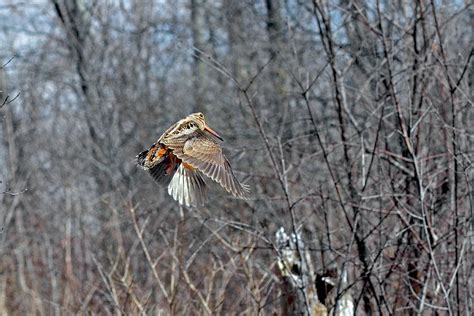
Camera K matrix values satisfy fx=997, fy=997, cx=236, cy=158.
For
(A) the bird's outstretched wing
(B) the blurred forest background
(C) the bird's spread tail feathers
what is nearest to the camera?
(A) the bird's outstretched wing

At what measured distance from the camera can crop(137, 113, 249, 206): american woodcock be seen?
5.19 meters

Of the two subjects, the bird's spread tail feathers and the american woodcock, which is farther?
the bird's spread tail feathers

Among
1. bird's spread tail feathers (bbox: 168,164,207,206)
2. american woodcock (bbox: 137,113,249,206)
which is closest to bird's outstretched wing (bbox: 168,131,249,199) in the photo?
american woodcock (bbox: 137,113,249,206)

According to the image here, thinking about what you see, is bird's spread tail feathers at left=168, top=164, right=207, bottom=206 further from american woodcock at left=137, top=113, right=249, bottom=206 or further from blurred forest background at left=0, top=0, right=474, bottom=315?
blurred forest background at left=0, top=0, right=474, bottom=315

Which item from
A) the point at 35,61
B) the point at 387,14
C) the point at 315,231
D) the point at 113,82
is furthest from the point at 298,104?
the point at 35,61

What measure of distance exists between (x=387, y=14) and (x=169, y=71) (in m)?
9.04

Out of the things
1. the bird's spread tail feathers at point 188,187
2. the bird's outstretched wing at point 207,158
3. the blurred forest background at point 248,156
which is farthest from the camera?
the blurred forest background at point 248,156

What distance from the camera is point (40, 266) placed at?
1228cm

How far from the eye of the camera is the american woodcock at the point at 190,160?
17.0 feet

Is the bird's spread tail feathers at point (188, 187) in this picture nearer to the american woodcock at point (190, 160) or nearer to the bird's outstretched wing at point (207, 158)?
the american woodcock at point (190, 160)

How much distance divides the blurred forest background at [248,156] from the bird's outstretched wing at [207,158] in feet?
1.10

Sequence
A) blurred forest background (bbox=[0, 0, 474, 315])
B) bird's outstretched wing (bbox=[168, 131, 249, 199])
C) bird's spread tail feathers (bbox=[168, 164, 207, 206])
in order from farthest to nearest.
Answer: blurred forest background (bbox=[0, 0, 474, 315]) → bird's spread tail feathers (bbox=[168, 164, 207, 206]) → bird's outstretched wing (bbox=[168, 131, 249, 199])

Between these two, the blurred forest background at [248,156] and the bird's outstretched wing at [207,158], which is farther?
the blurred forest background at [248,156]

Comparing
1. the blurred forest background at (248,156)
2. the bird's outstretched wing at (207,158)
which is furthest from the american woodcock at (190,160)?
the blurred forest background at (248,156)
